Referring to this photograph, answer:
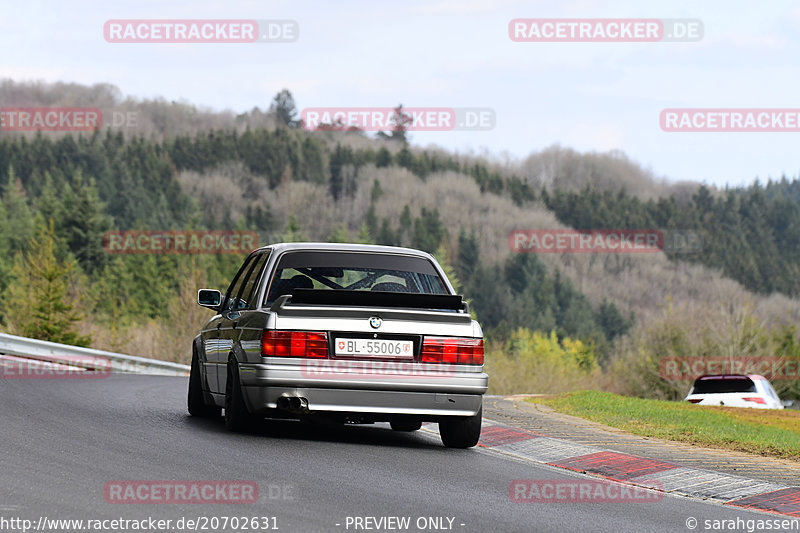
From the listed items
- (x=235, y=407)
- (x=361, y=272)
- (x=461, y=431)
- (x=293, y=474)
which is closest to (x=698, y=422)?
(x=461, y=431)

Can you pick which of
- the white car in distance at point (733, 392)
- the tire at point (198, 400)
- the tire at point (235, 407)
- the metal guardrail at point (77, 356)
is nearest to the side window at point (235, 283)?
the tire at point (198, 400)

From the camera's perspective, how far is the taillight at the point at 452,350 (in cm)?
934

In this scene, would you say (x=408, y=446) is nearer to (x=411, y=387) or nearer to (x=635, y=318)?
(x=411, y=387)

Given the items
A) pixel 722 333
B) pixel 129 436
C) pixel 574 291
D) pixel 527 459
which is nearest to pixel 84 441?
pixel 129 436

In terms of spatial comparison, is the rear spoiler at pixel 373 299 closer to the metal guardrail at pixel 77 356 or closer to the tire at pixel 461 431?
the tire at pixel 461 431

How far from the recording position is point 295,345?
30.1 ft

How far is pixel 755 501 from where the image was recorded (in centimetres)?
786

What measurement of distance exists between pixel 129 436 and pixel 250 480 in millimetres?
2332

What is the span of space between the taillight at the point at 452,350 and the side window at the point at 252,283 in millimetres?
1743

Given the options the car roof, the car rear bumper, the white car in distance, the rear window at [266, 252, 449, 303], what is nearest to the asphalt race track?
the car rear bumper

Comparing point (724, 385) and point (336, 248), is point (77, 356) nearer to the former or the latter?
point (724, 385)

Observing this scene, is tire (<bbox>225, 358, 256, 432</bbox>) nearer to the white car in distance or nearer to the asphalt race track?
the asphalt race track

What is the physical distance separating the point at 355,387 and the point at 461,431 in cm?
128

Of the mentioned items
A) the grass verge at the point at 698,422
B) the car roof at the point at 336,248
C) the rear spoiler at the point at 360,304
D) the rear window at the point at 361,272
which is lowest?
the grass verge at the point at 698,422
